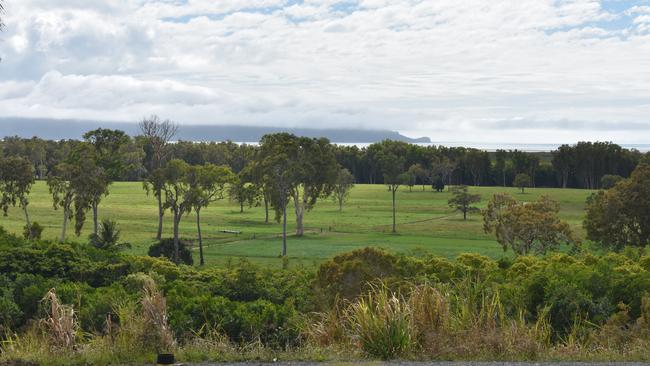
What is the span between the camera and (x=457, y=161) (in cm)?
17138

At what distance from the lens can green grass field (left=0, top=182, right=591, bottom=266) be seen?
6681cm

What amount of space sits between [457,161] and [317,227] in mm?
87080

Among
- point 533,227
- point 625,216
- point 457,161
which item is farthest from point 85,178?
point 457,161

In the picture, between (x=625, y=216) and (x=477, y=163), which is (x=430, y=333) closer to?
(x=625, y=216)

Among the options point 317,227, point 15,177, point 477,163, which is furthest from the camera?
point 477,163

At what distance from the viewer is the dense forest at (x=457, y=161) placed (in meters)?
156

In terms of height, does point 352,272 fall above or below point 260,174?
below

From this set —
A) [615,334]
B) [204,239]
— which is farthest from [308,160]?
[615,334]

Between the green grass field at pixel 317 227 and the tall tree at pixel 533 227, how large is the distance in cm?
640

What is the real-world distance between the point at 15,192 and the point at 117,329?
209 feet

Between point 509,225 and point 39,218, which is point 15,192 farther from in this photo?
point 509,225

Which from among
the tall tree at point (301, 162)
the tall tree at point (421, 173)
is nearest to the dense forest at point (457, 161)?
the tall tree at point (421, 173)

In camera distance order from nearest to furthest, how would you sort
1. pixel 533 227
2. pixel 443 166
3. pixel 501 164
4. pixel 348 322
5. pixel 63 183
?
1. pixel 348 322
2. pixel 533 227
3. pixel 63 183
4. pixel 443 166
5. pixel 501 164

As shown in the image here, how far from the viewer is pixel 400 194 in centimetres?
14662
